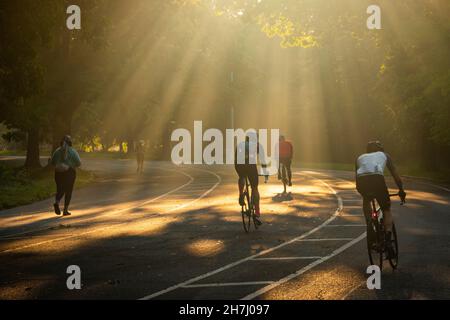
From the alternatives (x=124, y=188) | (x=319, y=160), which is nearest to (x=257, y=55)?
(x=319, y=160)

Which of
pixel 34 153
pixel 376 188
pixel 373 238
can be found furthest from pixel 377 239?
pixel 34 153

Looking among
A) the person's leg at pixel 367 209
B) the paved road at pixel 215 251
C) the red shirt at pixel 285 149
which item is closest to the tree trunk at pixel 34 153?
the paved road at pixel 215 251

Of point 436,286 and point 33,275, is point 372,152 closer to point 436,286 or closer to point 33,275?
point 436,286

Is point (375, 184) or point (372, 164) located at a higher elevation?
point (372, 164)

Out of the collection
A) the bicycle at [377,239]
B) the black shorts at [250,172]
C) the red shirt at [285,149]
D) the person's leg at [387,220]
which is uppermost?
the red shirt at [285,149]

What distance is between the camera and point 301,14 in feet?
129

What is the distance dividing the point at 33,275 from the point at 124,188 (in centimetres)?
2066

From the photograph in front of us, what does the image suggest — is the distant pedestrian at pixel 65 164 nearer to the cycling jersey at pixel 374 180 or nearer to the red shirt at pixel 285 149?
the red shirt at pixel 285 149

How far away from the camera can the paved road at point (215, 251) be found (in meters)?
9.09

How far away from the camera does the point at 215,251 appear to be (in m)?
12.4

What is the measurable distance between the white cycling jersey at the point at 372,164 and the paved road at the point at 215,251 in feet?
4.54

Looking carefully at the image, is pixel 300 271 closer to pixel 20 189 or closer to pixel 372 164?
pixel 372 164

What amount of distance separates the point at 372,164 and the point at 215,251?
11.2 ft

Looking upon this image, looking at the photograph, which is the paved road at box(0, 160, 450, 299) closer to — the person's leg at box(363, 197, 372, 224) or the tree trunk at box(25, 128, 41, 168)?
the person's leg at box(363, 197, 372, 224)
